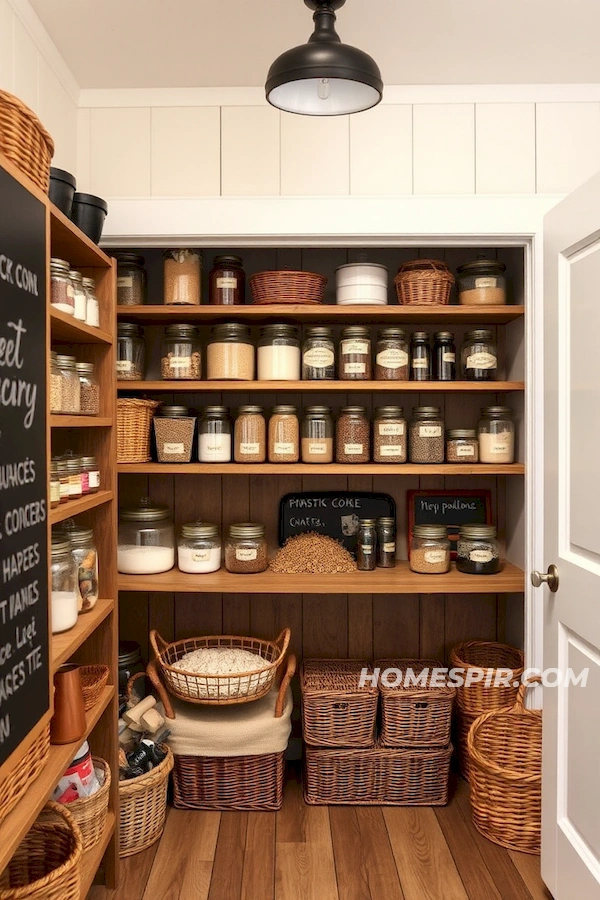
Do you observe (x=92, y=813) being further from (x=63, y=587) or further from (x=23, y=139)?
(x=23, y=139)

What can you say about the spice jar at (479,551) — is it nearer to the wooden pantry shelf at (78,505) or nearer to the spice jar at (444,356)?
the spice jar at (444,356)

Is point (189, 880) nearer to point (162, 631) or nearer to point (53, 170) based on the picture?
point (162, 631)

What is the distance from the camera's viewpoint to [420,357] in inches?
107

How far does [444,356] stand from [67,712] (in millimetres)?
1715

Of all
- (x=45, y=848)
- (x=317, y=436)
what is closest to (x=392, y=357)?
(x=317, y=436)

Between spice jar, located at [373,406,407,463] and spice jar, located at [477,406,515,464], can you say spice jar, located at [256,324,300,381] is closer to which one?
spice jar, located at [373,406,407,463]

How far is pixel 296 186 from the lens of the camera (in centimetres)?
245

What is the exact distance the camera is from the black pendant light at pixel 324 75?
1.60 m

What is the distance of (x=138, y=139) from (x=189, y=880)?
2285mm

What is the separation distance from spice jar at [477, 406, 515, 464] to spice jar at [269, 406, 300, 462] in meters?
0.68

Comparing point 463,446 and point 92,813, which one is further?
point 463,446

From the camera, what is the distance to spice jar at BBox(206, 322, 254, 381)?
2623 millimetres

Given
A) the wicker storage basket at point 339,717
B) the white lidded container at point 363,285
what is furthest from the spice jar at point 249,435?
the wicker storage basket at point 339,717

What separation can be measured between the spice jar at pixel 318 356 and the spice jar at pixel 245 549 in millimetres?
586
